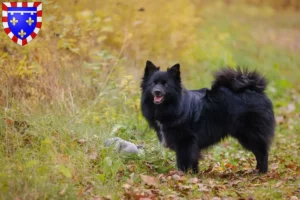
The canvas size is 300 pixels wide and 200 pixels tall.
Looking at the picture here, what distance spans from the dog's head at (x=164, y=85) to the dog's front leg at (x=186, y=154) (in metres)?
0.60

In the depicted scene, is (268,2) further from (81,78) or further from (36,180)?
(36,180)

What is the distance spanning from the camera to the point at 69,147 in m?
6.09

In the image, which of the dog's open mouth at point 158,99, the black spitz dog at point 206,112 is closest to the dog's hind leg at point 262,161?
the black spitz dog at point 206,112

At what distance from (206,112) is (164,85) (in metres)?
0.68

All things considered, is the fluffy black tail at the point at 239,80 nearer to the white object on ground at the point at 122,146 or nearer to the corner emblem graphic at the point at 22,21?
the white object on ground at the point at 122,146

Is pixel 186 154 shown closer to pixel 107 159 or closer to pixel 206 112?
pixel 206 112

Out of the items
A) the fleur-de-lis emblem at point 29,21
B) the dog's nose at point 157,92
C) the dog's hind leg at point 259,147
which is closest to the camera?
the dog's nose at point 157,92

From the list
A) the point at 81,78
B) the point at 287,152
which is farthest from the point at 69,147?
the point at 287,152

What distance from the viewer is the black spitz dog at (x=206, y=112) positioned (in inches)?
256

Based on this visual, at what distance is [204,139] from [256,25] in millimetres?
17158

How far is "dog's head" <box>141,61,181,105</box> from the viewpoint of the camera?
6.39 meters

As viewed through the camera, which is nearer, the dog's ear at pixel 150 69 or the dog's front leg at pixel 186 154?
the dog's front leg at pixel 186 154

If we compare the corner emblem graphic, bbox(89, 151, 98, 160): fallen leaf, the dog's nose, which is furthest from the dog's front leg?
the corner emblem graphic

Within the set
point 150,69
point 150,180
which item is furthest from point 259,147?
point 150,180
